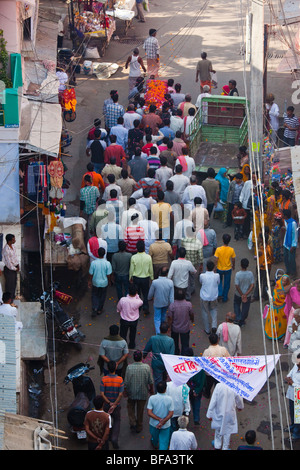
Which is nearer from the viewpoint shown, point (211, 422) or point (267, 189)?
point (211, 422)

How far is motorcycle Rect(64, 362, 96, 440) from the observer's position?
12.7 metres

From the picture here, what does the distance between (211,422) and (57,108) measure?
780 centimetres

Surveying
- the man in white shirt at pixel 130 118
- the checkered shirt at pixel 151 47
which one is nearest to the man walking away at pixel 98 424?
the man in white shirt at pixel 130 118

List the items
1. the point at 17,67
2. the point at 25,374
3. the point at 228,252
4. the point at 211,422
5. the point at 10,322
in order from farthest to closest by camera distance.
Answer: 1. the point at 17,67
2. the point at 228,252
3. the point at 25,374
4. the point at 211,422
5. the point at 10,322

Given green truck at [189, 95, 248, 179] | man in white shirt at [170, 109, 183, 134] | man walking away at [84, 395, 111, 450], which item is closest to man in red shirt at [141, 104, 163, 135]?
man in white shirt at [170, 109, 183, 134]

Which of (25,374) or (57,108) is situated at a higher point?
(57,108)

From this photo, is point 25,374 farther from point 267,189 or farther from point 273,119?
point 273,119

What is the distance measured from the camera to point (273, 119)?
66.7ft

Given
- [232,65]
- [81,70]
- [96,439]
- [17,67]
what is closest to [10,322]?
[96,439]

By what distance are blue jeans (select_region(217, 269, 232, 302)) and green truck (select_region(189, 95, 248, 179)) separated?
4660 mm

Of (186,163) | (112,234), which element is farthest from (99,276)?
(186,163)

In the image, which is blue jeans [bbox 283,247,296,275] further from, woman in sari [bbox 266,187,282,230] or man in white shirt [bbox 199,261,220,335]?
man in white shirt [bbox 199,261,220,335]

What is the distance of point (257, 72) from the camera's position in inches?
712

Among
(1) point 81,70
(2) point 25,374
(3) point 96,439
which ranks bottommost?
(3) point 96,439
